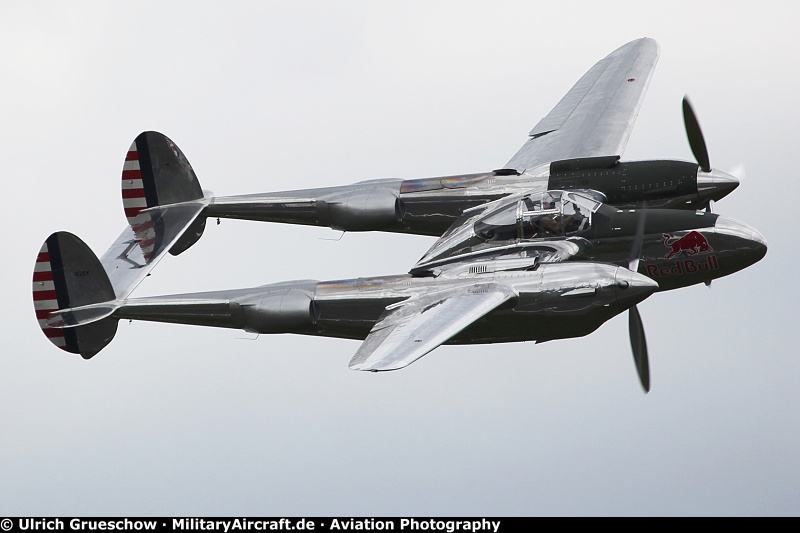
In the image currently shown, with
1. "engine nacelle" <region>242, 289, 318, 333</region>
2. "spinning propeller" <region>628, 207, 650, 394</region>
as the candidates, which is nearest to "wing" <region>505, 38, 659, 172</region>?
"spinning propeller" <region>628, 207, 650, 394</region>

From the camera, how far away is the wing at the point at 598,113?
37.8 metres

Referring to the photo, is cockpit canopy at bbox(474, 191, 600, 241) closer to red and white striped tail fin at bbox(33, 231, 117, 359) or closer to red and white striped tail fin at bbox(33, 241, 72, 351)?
red and white striped tail fin at bbox(33, 231, 117, 359)

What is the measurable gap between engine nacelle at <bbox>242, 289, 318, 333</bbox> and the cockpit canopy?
169 inches

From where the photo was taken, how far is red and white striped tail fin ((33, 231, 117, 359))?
32.8m

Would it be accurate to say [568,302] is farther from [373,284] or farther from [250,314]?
[250,314]

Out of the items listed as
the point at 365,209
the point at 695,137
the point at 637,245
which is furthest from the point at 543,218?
the point at 365,209

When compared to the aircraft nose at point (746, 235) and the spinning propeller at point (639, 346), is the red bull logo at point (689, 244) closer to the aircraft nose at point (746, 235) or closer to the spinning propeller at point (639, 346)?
the aircraft nose at point (746, 235)

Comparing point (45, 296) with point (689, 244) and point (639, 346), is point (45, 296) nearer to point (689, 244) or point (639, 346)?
point (639, 346)

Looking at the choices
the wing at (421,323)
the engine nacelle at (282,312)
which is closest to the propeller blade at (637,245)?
the wing at (421,323)

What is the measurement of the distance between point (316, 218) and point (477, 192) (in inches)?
159

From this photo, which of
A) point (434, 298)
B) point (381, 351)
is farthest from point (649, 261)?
point (381, 351)

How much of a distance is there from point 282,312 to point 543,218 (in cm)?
596

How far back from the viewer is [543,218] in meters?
33.0

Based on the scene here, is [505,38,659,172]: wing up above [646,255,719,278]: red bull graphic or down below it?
above
